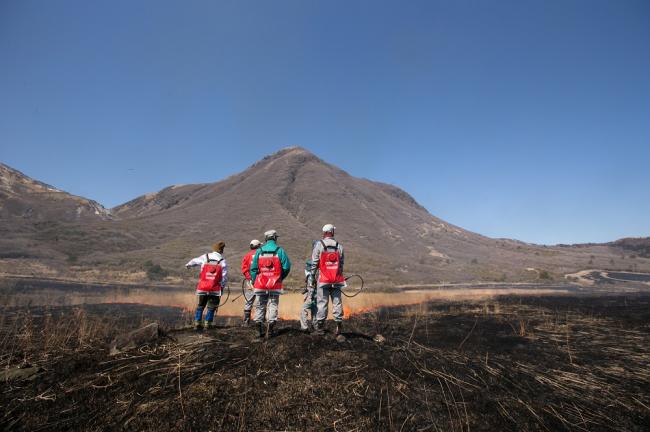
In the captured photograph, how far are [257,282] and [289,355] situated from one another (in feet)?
7.29

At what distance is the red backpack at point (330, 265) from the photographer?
757cm

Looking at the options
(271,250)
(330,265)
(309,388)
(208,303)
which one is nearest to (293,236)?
(208,303)

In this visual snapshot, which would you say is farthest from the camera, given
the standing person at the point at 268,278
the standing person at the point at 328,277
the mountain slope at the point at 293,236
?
the mountain slope at the point at 293,236

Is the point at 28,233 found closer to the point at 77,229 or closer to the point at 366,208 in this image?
the point at 77,229

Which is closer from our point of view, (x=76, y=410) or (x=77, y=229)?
(x=76, y=410)

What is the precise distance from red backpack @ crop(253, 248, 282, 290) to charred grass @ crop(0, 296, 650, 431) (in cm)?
109

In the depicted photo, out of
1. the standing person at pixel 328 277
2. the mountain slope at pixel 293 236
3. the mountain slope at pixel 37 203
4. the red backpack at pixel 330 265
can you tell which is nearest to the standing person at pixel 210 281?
the standing person at pixel 328 277

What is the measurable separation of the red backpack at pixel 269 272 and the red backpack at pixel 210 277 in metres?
1.90

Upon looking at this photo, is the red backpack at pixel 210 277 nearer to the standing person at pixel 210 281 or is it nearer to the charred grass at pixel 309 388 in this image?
the standing person at pixel 210 281

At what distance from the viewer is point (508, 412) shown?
173 inches

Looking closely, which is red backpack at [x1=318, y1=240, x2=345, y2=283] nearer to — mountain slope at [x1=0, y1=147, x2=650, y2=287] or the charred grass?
the charred grass

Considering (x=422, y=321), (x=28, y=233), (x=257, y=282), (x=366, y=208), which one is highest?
(x=366, y=208)

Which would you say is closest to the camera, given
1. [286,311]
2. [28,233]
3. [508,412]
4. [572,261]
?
[508,412]

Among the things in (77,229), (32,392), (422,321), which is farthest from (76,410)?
(77,229)
